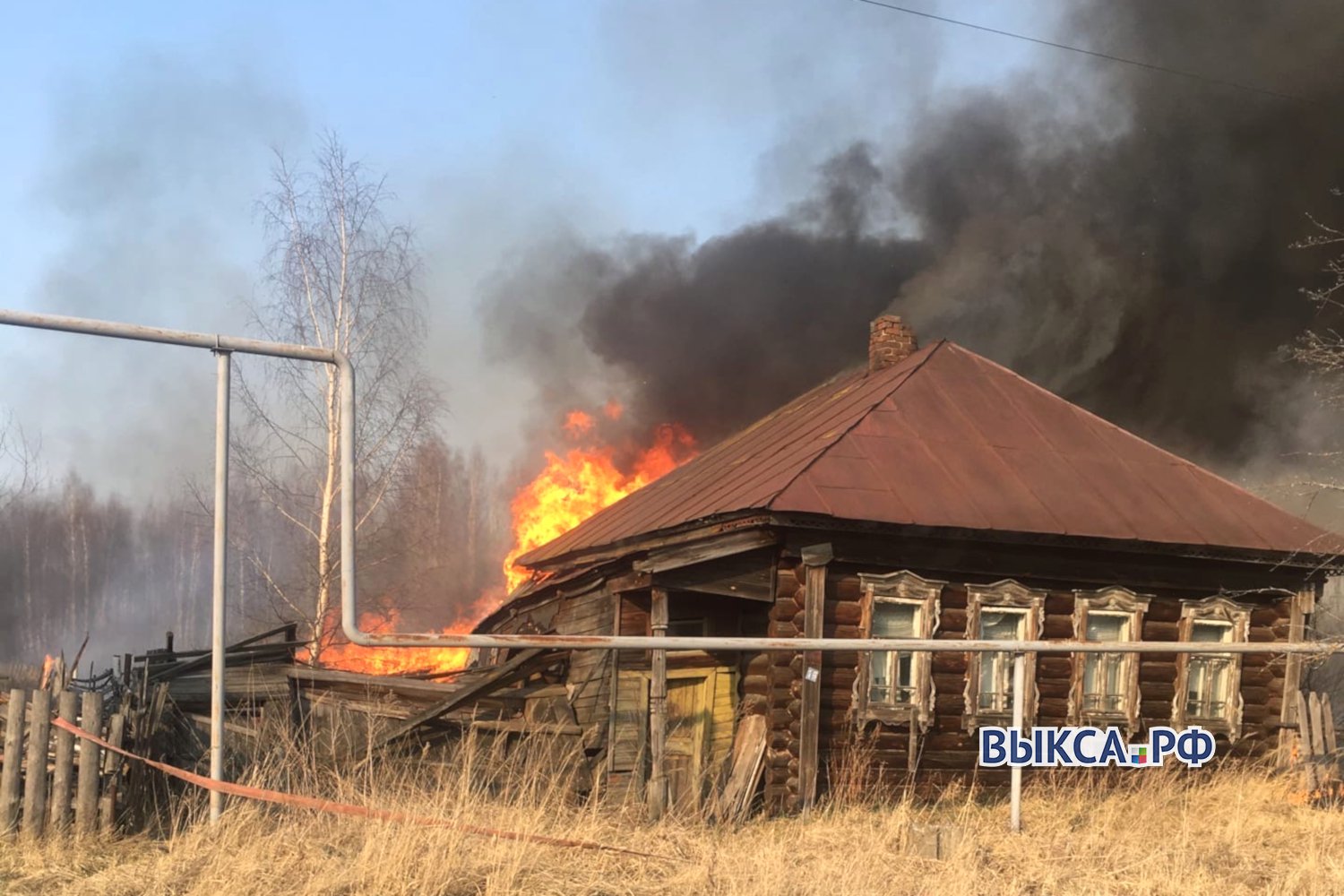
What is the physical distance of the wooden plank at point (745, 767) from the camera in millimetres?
10414

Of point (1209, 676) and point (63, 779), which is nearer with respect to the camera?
point (63, 779)

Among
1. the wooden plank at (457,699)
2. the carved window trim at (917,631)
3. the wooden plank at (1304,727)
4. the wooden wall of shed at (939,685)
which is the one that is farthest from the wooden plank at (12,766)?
the wooden plank at (1304,727)

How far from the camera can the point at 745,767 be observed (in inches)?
422

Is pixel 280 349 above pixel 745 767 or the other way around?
above

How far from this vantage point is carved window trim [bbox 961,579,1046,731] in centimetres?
1177

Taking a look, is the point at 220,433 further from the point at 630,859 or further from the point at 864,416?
the point at 864,416

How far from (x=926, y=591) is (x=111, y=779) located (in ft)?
25.5

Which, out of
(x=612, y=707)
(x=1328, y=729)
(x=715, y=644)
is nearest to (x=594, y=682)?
(x=612, y=707)

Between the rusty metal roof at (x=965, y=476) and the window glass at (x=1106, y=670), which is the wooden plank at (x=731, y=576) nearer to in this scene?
the rusty metal roof at (x=965, y=476)

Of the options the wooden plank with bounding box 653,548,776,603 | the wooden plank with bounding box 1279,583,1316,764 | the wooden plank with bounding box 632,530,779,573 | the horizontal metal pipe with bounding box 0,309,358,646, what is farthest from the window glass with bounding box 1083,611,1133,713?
the horizontal metal pipe with bounding box 0,309,358,646

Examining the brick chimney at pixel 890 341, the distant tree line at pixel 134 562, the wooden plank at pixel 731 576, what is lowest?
the distant tree line at pixel 134 562

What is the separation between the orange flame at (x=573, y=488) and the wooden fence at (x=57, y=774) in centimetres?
1397

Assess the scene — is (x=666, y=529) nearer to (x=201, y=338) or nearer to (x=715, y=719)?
(x=715, y=719)

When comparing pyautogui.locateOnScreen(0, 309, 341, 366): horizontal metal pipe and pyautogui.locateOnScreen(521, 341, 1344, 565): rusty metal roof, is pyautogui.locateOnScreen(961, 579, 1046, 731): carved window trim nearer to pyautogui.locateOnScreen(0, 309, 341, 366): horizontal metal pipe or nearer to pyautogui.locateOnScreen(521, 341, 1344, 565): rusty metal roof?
pyautogui.locateOnScreen(521, 341, 1344, 565): rusty metal roof
